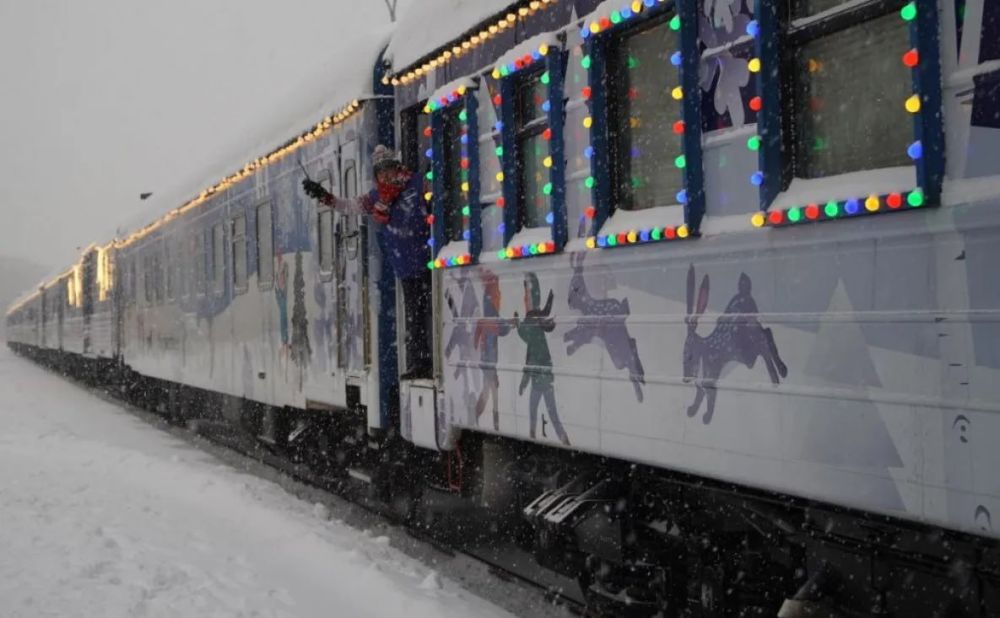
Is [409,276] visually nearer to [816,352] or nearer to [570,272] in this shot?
[570,272]

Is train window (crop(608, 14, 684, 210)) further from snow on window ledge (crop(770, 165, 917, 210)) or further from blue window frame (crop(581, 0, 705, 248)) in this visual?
snow on window ledge (crop(770, 165, 917, 210))

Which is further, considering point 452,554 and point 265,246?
point 265,246

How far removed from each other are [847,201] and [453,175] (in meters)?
3.28

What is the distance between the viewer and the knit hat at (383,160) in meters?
6.32

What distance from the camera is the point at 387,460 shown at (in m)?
7.30

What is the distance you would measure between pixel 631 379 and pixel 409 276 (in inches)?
108

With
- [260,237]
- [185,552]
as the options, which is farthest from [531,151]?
[260,237]

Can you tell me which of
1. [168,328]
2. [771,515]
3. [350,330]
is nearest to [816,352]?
[771,515]

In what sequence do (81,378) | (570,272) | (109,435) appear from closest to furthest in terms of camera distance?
(570,272), (109,435), (81,378)

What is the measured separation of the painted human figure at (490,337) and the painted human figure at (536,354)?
9.0 inches

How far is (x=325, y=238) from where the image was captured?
788 cm

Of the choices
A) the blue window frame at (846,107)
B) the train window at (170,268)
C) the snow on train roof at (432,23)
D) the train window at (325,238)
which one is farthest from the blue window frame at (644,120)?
the train window at (170,268)

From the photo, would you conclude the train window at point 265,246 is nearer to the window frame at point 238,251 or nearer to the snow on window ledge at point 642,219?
the window frame at point 238,251

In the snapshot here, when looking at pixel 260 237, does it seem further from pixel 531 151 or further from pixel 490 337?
pixel 531 151
